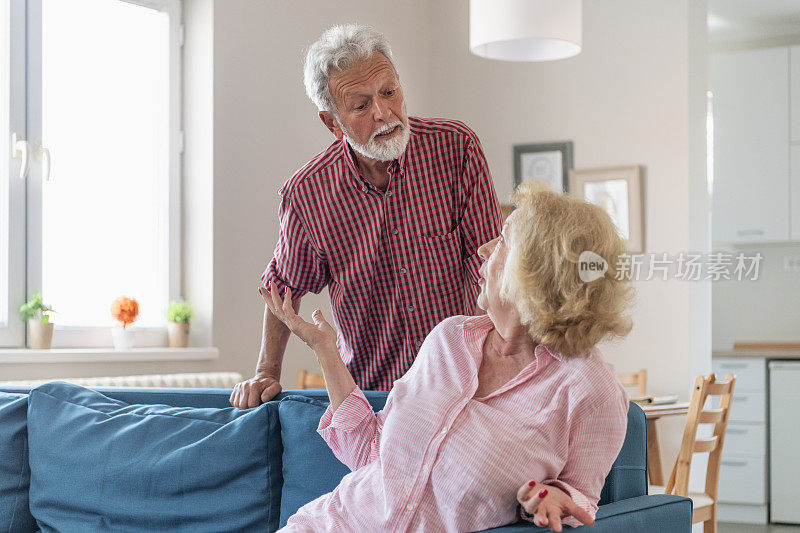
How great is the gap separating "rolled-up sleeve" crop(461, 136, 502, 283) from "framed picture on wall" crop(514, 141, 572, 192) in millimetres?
2976

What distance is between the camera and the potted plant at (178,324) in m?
4.05

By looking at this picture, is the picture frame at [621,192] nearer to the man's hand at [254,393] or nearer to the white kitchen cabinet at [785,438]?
the white kitchen cabinet at [785,438]

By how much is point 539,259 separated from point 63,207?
2698mm

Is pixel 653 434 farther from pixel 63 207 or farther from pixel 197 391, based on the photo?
pixel 63 207

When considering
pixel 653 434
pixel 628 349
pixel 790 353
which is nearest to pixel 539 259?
pixel 653 434

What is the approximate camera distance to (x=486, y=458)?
1.58m

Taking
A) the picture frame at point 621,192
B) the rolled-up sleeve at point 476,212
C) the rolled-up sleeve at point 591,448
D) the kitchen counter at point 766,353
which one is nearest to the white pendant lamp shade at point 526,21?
the picture frame at point 621,192

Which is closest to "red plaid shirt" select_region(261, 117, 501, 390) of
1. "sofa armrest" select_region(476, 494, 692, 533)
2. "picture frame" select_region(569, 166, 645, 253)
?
"sofa armrest" select_region(476, 494, 692, 533)

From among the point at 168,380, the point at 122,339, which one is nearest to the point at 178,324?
the point at 122,339

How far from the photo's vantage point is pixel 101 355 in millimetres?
3646

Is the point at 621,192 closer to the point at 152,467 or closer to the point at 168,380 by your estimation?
the point at 168,380

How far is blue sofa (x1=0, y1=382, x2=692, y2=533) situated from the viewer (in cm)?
208

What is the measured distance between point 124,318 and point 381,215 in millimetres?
1890

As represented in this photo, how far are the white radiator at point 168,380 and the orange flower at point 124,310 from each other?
24 cm
